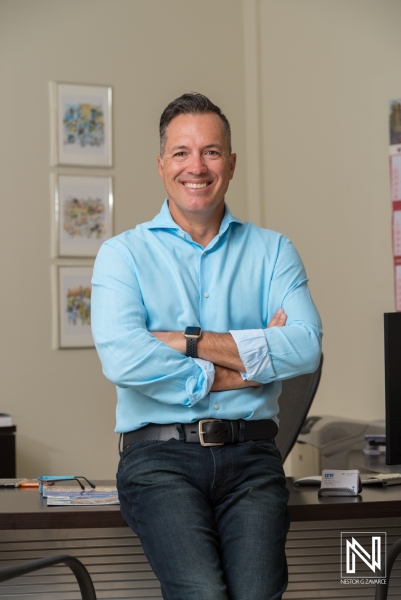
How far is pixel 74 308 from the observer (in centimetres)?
437

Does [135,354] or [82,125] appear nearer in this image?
[135,354]

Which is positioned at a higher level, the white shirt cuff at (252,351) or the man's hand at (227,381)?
the white shirt cuff at (252,351)

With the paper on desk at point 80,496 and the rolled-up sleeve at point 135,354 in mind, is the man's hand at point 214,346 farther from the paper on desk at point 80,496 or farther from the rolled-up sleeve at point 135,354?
the paper on desk at point 80,496

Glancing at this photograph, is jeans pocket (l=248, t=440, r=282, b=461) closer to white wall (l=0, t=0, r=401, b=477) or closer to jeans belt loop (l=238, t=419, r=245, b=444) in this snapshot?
jeans belt loop (l=238, t=419, r=245, b=444)

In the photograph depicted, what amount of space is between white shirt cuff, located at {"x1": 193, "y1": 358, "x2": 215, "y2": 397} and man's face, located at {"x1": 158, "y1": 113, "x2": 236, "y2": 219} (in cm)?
41

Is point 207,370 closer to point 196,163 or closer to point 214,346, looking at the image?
point 214,346

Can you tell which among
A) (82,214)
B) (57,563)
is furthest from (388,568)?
(82,214)

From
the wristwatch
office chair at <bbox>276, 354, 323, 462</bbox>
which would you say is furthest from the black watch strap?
office chair at <bbox>276, 354, 323, 462</bbox>

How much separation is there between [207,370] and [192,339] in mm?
84

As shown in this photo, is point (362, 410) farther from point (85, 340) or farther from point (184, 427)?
point (184, 427)

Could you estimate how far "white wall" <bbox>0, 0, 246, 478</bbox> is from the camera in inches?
168

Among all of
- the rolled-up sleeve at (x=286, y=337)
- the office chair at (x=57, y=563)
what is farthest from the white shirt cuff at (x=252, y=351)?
the office chair at (x=57, y=563)

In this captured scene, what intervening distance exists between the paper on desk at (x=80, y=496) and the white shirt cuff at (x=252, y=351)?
0.44m

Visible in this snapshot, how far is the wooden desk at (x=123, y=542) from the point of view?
5.65 feet
